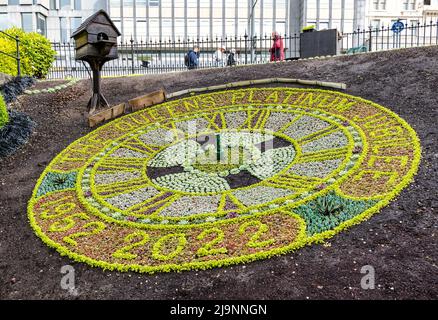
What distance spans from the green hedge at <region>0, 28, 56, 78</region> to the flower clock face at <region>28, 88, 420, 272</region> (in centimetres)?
796

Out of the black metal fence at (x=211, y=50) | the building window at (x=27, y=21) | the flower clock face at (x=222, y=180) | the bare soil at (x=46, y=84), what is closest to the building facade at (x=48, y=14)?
the building window at (x=27, y=21)

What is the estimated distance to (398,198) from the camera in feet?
19.4

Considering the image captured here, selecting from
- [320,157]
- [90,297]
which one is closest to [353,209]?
[320,157]

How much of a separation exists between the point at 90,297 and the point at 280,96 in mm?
7766

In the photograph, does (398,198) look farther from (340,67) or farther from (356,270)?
(340,67)

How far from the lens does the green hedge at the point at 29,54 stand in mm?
15945

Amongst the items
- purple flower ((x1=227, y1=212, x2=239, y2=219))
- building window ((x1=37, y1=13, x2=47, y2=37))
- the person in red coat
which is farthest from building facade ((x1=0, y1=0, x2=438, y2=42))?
purple flower ((x1=227, y1=212, x2=239, y2=219))

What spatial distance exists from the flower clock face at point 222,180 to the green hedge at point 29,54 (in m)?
7.96

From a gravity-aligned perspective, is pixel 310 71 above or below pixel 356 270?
above

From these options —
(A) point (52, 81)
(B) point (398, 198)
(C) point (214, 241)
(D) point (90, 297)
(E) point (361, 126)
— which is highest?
(A) point (52, 81)

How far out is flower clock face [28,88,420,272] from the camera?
5520 millimetres

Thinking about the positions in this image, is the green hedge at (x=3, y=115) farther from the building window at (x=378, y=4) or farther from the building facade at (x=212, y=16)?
the building window at (x=378, y=4)

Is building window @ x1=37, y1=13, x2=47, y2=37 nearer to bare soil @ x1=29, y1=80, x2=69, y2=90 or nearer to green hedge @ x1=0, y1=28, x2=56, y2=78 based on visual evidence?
green hedge @ x1=0, y1=28, x2=56, y2=78

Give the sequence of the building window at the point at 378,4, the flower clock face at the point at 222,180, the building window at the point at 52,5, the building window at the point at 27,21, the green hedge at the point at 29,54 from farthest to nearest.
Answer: the building window at the point at 378,4 → the building window at the point at 52,5 → the building window at the point at 27,21 → the green hedge at the point at 29,54 → the flower clock face at the point at 222,180
